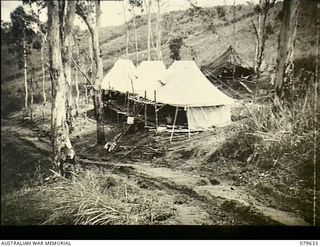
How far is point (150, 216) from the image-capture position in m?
1.83

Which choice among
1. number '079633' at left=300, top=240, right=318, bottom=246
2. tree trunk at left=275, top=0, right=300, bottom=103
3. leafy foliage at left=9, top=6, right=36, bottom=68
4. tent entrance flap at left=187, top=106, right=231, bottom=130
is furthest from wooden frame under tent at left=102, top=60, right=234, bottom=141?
number '079633' at left=300, top=240, right=318, bottom=246

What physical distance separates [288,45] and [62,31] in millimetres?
970

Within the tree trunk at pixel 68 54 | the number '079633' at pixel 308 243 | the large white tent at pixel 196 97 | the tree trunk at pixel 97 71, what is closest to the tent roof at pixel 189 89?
the large white tent at pixel 196 97

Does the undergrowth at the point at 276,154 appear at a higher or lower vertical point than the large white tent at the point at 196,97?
lower

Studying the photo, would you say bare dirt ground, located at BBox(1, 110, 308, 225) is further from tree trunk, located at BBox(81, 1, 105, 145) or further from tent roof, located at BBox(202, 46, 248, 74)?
tent roof, located at BBox(202, 46, 248, 74)

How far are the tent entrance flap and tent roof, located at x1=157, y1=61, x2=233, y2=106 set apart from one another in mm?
21

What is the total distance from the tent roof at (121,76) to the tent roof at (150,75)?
0.03m

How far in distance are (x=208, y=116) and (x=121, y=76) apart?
1.35 ft

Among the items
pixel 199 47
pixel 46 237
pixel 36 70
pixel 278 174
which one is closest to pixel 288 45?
pixel 199 47

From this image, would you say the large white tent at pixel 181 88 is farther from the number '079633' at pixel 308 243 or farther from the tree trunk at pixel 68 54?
the number '079633' at pixel 308 243

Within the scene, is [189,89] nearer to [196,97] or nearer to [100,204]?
[196,97]

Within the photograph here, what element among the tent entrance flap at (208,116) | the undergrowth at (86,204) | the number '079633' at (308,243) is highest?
the tent entrance flap at (208,116)

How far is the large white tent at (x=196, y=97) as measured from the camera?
1.82 m

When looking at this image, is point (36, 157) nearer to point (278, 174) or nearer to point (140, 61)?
point (140, 61)
